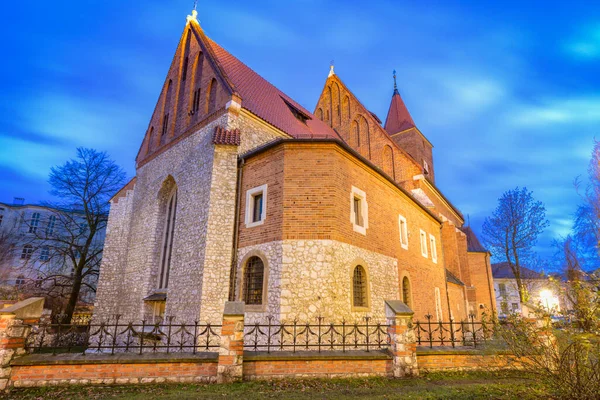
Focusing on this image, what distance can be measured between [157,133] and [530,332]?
17.2m

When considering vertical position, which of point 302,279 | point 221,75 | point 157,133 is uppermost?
point 221,75

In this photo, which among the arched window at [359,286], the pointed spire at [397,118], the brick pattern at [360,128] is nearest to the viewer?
the arched window at [359,286]

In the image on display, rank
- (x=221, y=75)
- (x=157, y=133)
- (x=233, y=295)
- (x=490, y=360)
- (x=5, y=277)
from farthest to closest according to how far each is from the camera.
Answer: (x=5, y=277) → (x=157, y=133) → (x=221, y=75) → (x=233, y=295) → (x=490, y=360)

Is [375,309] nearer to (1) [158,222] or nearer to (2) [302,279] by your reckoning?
(2) [302,279]

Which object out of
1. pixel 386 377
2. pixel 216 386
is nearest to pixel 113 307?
pixel 216 386

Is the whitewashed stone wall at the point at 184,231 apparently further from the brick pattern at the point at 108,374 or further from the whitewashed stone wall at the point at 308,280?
the brick pattern at the point at 108,374

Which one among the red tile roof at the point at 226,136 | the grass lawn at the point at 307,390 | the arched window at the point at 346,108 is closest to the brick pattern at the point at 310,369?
the grass lawn at the point at 307,390

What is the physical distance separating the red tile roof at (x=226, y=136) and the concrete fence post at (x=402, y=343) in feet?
27.4

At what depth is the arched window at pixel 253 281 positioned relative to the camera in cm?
1110

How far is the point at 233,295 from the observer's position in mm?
11586

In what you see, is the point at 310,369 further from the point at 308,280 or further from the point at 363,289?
the point at 363,289

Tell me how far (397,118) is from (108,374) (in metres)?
30.7

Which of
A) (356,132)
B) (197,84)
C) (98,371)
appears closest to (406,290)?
(98,371)

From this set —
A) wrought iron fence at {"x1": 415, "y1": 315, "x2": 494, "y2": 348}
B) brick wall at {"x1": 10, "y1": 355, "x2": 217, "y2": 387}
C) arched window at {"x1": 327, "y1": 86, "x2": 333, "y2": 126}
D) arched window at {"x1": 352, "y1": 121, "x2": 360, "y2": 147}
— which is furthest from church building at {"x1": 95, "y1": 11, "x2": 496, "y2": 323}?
arched window at {"x1": 327, "y1": 86, "x2": 333, "y2": 126}
